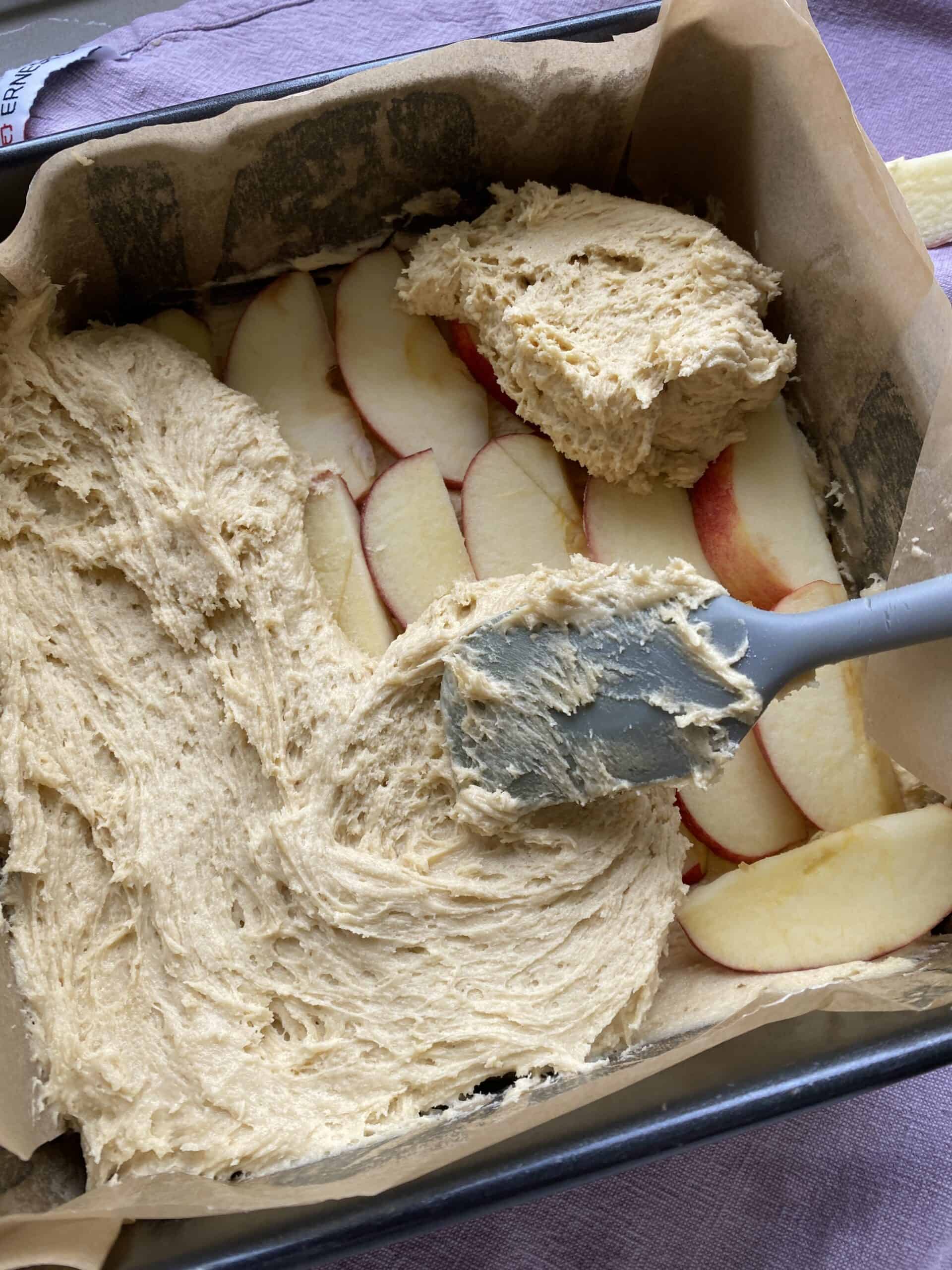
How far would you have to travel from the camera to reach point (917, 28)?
1.70 m

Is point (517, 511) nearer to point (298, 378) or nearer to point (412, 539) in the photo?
point (412, 539)

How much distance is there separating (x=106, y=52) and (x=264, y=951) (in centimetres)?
145

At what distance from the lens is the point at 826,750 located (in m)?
1.34

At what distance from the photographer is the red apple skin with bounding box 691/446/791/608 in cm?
138

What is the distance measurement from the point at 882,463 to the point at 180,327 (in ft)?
3.28

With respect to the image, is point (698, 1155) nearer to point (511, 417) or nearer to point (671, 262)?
point (511, 417)

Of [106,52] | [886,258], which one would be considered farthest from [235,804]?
[106,52]

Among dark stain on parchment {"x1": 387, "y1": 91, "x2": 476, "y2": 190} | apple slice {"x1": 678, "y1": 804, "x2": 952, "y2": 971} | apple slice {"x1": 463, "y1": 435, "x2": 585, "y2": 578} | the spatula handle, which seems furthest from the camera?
apple slice {"x1": 463, "y1": 435, "x2": 585, "y2": 578}

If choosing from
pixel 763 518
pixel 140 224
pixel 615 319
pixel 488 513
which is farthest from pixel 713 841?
pixel 140 224

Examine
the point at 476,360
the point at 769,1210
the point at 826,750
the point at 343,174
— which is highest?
the point at 343,174

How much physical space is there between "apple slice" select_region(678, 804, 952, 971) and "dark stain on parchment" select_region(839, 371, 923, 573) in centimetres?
36

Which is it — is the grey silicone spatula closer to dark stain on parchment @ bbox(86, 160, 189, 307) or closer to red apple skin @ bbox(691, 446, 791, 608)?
red apple skin @ bbox(691, 446, 791, 608)

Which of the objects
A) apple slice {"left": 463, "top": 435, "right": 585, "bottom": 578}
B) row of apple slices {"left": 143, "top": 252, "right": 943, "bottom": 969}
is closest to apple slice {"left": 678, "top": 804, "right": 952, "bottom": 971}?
row of apple slices {"left": 143, "top": 252, "right": 943, "bottom": 969}

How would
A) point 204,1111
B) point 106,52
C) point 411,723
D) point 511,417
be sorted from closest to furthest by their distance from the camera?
point 204,1111 < point 411,723 < point 511,417 < point 106,52
